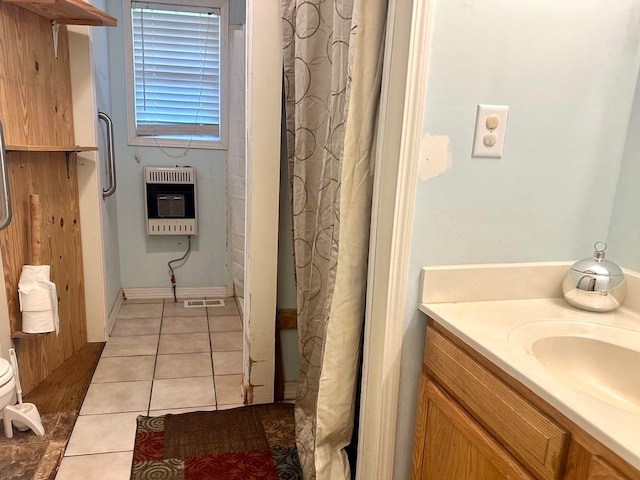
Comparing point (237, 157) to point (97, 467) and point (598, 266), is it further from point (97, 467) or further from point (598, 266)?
point (598, 266)

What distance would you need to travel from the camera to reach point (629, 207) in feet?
4.18

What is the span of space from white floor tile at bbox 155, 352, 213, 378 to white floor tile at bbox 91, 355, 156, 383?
0.17 feet

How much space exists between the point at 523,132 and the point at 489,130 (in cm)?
10

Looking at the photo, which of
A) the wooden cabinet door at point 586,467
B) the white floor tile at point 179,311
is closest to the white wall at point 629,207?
the wooden cabinet door at point 586,467

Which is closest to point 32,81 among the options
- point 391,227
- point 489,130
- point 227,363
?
point 227,363

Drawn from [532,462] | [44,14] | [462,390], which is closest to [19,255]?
[44,14]

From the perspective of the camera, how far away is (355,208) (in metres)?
1.29

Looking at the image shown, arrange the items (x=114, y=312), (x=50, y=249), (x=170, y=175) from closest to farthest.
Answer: (x=50, y=249)
(x=114, y=312)
(x=170, y=175)

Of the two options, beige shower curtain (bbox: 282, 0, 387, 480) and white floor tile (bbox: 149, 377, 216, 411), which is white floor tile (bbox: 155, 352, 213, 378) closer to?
white floor tile (bbox: 149, 377, 216, 411)

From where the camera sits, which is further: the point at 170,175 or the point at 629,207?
the point at 170,175

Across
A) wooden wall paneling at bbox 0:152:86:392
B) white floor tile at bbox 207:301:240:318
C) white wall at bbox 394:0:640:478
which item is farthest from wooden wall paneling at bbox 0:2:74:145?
white wall at bbox 394:0:640:478

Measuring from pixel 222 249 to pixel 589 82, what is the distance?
Answer: 296 cm

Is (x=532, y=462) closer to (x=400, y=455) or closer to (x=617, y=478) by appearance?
(x=617, y=478)

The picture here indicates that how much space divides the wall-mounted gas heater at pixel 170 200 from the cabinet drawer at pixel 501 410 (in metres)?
2.67
